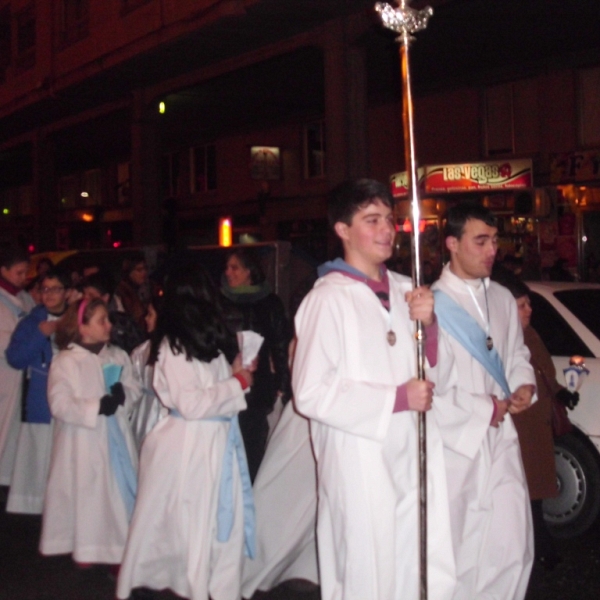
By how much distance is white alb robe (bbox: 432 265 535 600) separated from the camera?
13.7 ft

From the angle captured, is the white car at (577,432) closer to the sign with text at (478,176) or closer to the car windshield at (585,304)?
the car windshield at (585,304)

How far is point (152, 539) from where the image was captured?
502 centimetres

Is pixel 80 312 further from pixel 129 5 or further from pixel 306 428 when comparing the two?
pixel 129 5

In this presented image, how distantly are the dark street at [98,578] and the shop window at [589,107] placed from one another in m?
12.0

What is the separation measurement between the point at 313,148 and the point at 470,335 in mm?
19134

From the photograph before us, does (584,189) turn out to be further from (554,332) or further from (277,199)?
(554,332)

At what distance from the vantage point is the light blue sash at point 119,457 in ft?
19.5

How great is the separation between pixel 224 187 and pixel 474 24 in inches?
451

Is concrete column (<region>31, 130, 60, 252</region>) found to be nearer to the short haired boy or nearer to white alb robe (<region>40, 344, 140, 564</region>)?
white alb robe (<region>40, 344, 140, 564</region>)

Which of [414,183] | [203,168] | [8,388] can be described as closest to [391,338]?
[414,183]

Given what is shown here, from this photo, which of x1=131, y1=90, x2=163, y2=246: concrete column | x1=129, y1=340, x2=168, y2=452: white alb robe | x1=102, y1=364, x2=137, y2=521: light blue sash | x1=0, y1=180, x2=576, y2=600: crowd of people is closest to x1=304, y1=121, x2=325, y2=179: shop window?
x1=131, y1=90, x2=163, y2=246: concrete column

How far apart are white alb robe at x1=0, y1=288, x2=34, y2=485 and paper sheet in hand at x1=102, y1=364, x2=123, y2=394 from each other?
2065mm

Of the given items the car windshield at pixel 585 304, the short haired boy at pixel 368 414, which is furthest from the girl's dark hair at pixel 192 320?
the car windshield at pixel 585 304

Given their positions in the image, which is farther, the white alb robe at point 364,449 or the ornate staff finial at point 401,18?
the ornate staff finial at point 401,18
